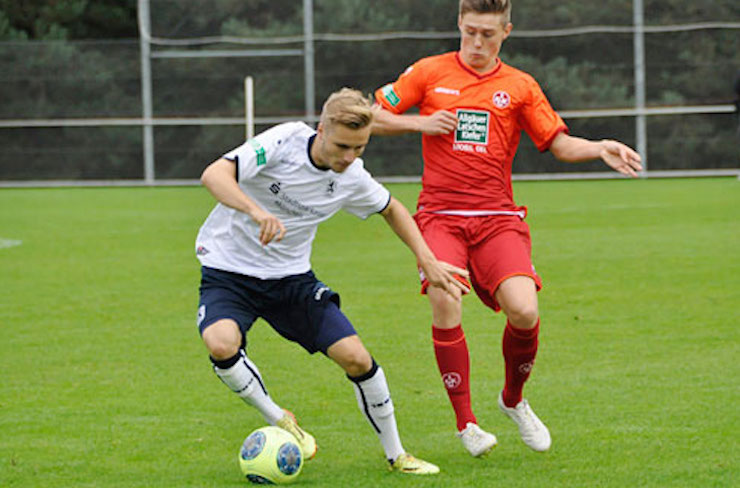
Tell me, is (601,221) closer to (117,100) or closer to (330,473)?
(330,473)

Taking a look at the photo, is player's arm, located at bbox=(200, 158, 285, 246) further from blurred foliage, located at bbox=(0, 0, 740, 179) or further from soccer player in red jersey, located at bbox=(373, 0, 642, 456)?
blurred foliage, located at bbox=(0, 0, 740, 179)

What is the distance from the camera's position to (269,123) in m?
26.6

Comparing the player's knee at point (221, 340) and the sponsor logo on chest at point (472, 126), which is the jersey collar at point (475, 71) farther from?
the player's knee at point (221, 340)

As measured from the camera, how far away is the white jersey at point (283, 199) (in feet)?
17.3

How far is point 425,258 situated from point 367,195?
0.38 meters

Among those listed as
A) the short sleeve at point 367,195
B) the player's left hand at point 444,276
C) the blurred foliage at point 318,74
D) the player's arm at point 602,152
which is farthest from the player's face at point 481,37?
the blurred foliage at point 318,74

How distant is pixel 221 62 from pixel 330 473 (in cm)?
2250

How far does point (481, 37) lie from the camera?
19.6 ft

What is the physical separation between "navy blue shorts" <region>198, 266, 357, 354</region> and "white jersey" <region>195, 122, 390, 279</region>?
0.05 m

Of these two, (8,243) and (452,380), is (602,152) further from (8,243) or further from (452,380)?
(8,243)

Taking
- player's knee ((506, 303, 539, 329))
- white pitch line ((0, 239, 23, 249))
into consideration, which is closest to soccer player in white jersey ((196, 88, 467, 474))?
player's knee ((506, 303, 539, 329))

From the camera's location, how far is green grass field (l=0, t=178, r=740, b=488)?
206 inches

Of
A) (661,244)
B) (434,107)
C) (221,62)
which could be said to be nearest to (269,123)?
(221,62)

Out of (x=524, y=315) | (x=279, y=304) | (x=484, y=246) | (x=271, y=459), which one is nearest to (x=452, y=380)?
(x=524, y=315)
